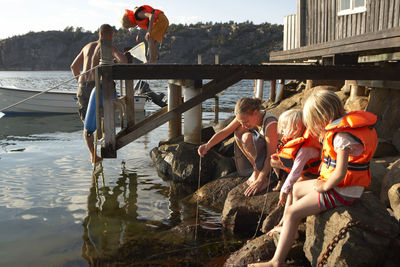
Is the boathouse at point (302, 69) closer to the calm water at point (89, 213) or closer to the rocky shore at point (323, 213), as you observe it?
the rocky shore at point (323, 213)

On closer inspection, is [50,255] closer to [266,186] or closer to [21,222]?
[21,222]

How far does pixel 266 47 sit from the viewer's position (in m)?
95.6

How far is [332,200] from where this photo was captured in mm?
3311

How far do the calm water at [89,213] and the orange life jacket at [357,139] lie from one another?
1.65 m

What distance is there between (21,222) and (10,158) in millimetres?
4441

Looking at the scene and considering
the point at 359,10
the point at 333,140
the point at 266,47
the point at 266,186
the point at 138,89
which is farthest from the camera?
the point at 266,47

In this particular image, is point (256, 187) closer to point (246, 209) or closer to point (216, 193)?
point (246, 209)

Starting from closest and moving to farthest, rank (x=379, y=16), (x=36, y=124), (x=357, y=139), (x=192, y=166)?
(x=357, y=139) → (x=192, y=166) → (x=379, y=16) → (x=36, y=124)

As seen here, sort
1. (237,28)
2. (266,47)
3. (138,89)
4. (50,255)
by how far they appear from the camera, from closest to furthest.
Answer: (50,255) → (138,89) → (266,47) → (237,28)

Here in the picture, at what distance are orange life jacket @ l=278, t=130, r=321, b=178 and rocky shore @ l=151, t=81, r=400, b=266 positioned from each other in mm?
441

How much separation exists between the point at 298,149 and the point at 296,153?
0.13ft

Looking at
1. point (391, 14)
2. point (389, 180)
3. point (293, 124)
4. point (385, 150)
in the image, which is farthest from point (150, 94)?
point (293, 124)

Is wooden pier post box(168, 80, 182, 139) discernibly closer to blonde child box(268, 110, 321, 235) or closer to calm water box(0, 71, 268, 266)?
calm water box(0, 71, 268, 266)

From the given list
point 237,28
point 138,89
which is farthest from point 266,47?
point 138,89
